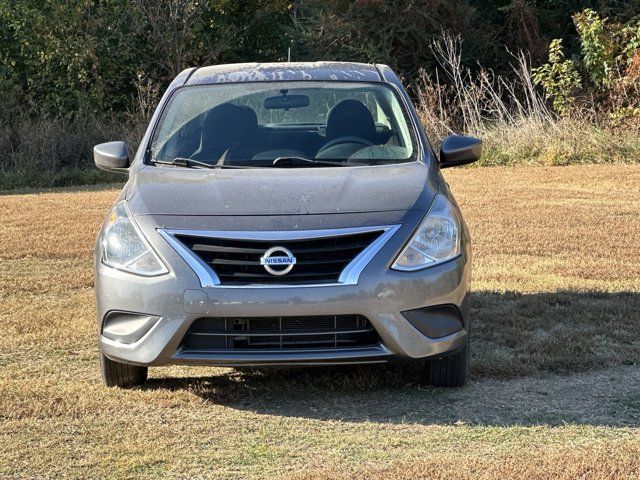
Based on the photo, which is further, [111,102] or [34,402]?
[111,102]

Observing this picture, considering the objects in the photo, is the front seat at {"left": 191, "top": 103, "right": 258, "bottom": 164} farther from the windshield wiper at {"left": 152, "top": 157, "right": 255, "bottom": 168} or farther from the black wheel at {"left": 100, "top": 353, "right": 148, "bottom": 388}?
the black wheel at {"left": 100, "top": 353, "right": 148, "bottom": 388}

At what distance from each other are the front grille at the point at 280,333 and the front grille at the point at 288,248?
189 mm

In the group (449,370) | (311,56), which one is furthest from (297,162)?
(311,56)

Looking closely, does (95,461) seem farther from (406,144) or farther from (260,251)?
Result: (406,144)

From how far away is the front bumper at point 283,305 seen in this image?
4801 mm

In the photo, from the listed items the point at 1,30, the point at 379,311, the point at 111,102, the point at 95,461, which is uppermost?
the point at 379,311

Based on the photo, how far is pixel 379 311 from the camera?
485 cm

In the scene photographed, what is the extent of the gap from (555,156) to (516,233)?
7260 mm

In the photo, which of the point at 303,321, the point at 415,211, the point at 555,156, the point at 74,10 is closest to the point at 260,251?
the point at 303,321

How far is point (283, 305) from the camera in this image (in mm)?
4797

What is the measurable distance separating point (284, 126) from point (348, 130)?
441 mm

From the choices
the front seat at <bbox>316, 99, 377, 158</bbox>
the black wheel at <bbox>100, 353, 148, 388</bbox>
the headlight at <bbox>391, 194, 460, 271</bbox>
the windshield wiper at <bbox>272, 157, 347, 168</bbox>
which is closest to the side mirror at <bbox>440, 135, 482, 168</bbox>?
the front seat at <bbox>316, 99, 377, 158</bbox>

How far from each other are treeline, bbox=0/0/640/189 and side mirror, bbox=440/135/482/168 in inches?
501

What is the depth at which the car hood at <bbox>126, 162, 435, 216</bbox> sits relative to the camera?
5.06 metres
